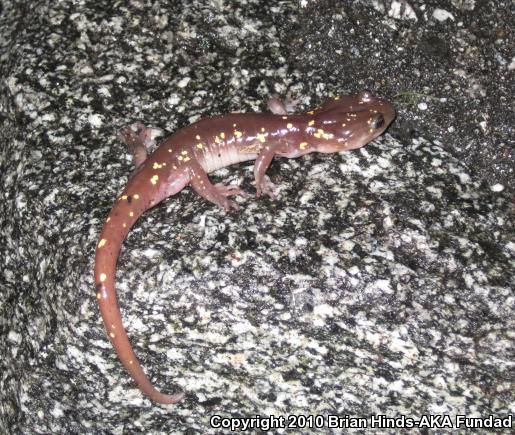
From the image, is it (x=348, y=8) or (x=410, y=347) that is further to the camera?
(x=348, y=8)

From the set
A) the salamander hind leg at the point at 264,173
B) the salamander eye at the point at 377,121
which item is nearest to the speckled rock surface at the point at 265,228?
the salamander hind leg at the point at 264,173

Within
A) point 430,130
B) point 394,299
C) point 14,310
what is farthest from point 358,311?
point 14,310

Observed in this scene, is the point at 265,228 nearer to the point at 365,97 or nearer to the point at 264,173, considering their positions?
the point at 264,173

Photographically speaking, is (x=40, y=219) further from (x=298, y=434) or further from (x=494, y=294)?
(x=494, y=294)

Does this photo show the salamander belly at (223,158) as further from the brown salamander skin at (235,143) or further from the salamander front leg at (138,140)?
the salamander front leg at (138,140)

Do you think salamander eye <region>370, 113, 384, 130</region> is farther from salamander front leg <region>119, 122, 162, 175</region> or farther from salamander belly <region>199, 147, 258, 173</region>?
salamander front leg <region>119, 122, 162, 175</region>

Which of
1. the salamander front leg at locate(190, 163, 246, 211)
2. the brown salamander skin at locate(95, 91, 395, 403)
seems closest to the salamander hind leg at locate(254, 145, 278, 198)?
the brown salamander skin at locate(95, 91, 395, 403)
